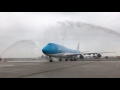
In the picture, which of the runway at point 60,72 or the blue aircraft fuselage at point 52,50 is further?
the blue aircraft fuselage at point 52,50

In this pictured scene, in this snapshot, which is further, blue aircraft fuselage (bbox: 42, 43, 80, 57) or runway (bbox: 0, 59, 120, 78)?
blue aircraft fuselage (bbox: 42, 43, 80, 57)

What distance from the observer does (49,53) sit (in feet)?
181

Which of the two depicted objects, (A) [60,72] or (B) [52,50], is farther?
(B) [52,50]

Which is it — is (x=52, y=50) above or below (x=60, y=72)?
above
